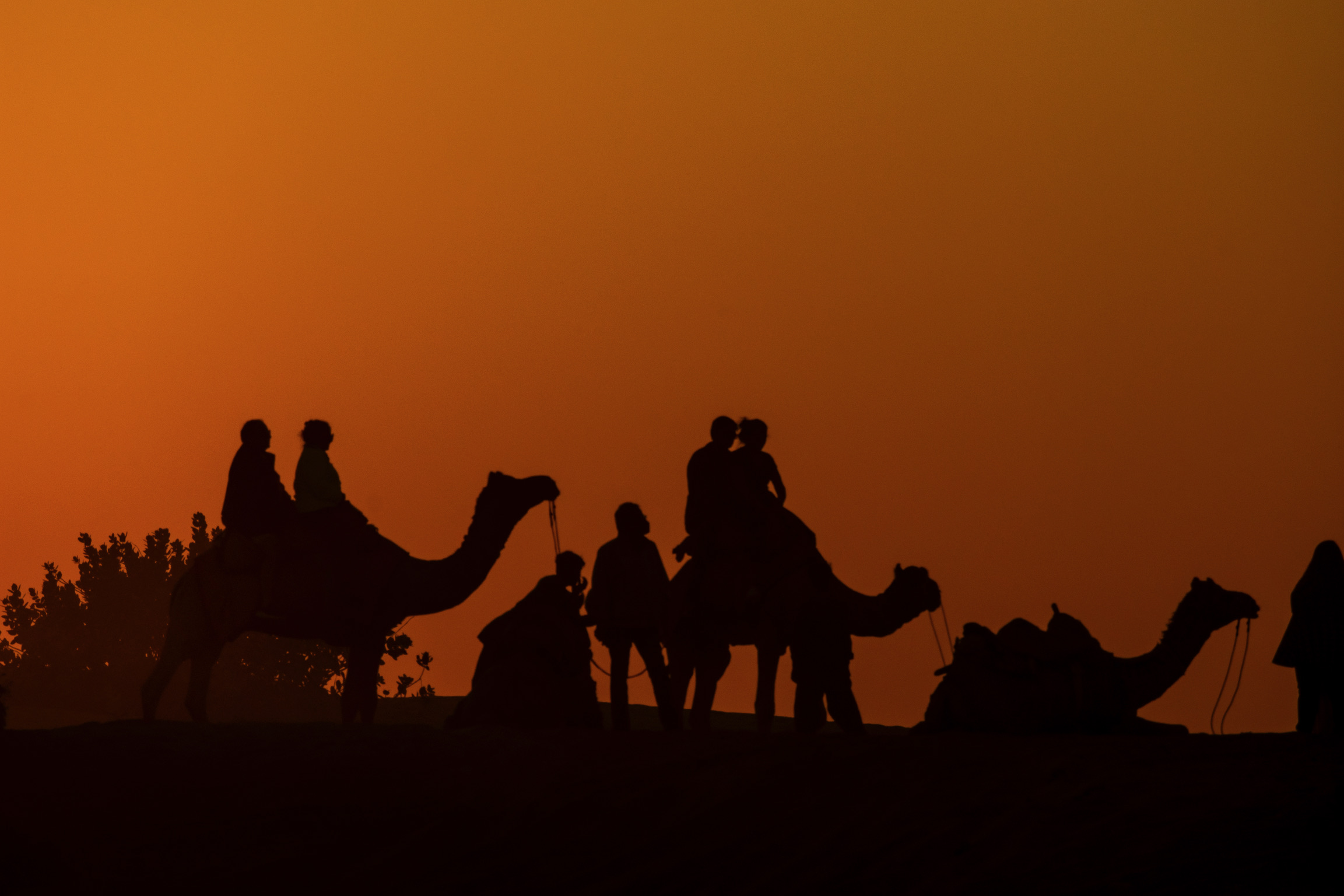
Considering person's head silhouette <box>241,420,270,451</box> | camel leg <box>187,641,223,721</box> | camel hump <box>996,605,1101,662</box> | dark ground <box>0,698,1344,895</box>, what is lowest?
dark ground <box>0,698,1344,895</box>

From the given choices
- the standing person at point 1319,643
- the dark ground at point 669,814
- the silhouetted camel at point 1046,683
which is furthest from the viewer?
the standing person at point 1319,643

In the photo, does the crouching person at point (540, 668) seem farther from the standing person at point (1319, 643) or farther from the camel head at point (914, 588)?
the standing person at point (1319, 643)

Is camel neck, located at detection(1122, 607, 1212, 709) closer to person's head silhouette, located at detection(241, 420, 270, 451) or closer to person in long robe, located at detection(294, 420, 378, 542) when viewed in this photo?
person in long robe, located at detection(294, 420, 378, 542)

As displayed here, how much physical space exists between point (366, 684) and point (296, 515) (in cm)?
166

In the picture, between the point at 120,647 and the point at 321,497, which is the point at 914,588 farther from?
the point at 120,647

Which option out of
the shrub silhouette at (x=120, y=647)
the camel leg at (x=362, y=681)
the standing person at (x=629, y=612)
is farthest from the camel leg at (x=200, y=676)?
the shrub silhouette at (x=120, y=647)

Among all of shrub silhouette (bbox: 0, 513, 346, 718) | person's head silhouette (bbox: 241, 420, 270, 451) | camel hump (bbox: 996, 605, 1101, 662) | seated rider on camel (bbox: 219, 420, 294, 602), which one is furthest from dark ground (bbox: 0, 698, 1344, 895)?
shrub silhouette (bbox: 0, 513, 346, 718)

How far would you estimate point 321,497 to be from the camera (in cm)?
1764

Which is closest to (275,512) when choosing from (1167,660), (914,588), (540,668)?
(540,668)

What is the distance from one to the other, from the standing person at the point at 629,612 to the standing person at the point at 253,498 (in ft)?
9.63

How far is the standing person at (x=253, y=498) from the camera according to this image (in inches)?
690

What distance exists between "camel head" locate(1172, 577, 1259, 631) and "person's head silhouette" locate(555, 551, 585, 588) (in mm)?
5097

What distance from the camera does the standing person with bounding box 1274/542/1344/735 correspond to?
15.9m

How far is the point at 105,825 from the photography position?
12.7m
